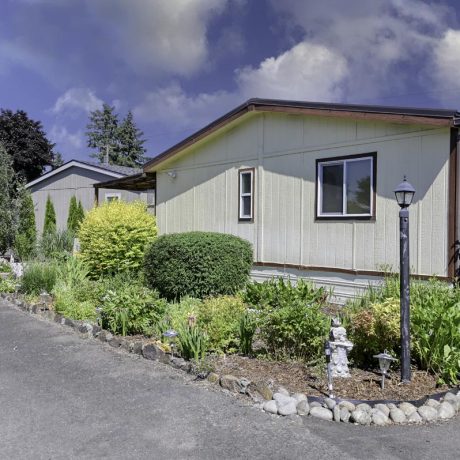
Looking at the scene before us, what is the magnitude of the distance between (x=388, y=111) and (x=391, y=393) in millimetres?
4965

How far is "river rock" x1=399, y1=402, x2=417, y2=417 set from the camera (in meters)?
4.04

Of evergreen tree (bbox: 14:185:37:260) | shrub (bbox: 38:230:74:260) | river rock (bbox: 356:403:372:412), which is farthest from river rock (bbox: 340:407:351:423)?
evergreen tree (bbox: 14:185:37:260)

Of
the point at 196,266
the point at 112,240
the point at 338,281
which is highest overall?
the point at 112,240

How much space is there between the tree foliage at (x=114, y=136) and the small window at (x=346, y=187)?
3912 cm

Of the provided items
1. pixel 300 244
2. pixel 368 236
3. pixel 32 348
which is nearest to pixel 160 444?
pixel 32 348

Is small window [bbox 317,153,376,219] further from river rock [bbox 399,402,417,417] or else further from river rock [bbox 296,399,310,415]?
river rock [bbox 296,399,310,415]

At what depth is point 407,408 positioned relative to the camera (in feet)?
13.3

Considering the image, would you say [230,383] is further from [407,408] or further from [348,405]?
[407,408]

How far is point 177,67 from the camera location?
21.7 meters

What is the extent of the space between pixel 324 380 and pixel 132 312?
3076 mm

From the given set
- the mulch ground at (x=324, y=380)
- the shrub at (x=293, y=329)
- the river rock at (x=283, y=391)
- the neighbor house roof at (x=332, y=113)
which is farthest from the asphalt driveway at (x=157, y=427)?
the neighbor house roof at (x=332, y=113)

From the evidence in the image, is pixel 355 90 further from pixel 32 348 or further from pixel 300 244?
pixel 32 348

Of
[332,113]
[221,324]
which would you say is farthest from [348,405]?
[332,113]

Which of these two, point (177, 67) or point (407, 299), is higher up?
point (177, 67)
